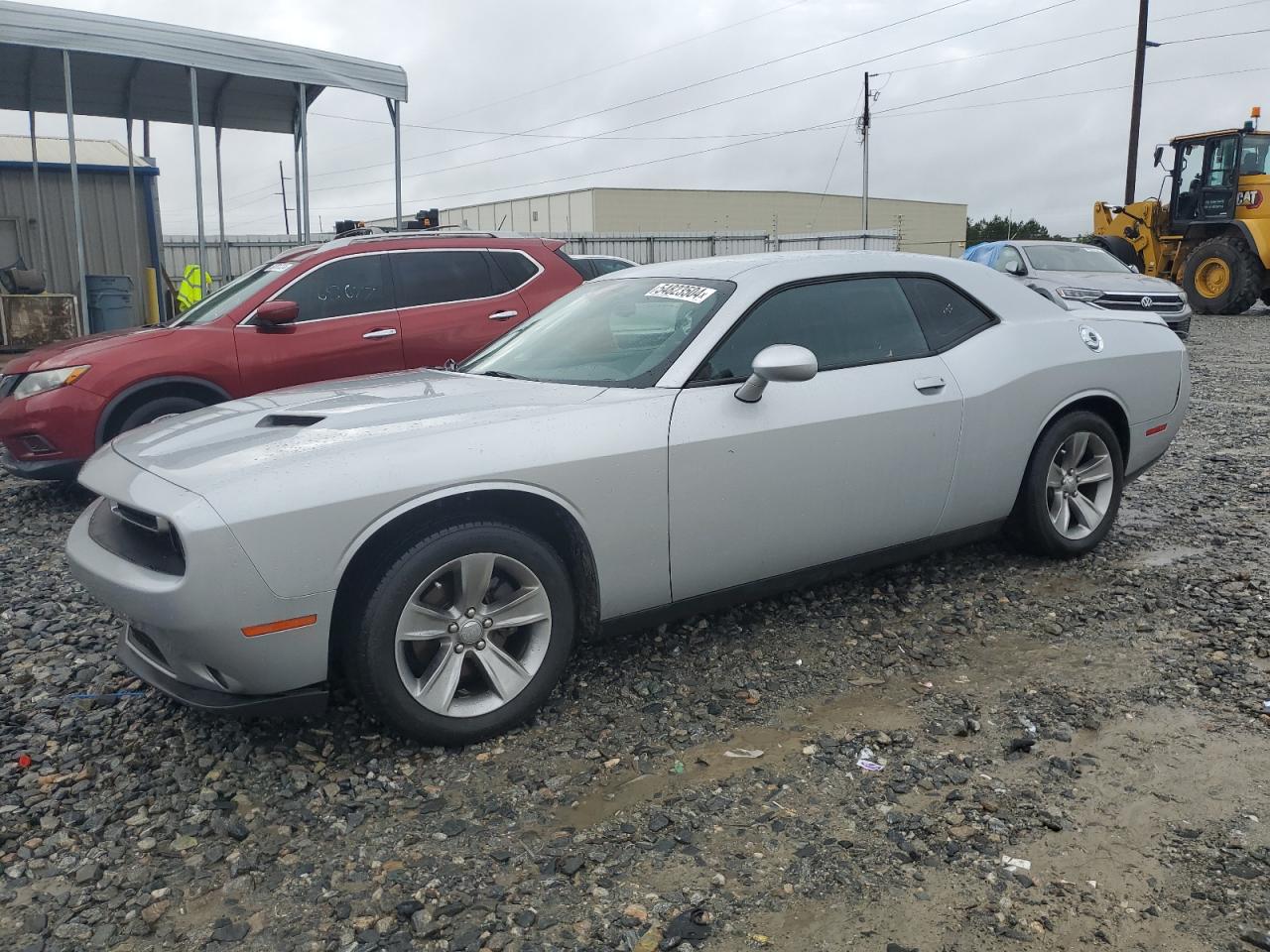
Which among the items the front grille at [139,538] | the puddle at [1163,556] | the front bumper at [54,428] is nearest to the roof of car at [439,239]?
the front bumper at [54,428]

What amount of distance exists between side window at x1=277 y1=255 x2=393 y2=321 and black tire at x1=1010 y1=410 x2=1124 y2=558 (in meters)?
4.36

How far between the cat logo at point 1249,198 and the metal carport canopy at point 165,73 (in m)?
17.0

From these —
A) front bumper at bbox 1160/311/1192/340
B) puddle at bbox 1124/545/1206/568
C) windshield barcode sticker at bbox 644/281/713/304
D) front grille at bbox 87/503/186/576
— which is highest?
windshield barcode sticker at bbox 644/281/713/304

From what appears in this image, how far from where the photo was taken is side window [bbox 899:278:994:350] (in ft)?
14.0

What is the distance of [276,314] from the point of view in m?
6.30

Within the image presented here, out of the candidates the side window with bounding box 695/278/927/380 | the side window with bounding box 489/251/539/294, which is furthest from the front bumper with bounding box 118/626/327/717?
the side window with bounding box 489/251/539/294

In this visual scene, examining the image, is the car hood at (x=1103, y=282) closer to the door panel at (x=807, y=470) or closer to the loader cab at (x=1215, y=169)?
the loader cab at (x=1215, y=169)

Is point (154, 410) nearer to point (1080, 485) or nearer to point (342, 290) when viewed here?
point (342, 290)

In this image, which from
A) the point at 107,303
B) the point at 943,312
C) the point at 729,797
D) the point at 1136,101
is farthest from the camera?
the point at 1136,101

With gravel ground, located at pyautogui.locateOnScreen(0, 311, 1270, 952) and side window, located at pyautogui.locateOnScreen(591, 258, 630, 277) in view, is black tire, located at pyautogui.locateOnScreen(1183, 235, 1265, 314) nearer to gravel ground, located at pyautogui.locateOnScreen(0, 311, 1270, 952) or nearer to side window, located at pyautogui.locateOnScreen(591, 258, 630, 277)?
side window, located at pyautogui.locateOnScreen(591, 258, 630, 277)

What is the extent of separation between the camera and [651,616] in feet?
11.4

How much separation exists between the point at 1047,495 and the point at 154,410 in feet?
16.9

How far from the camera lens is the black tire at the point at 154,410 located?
6.08 meters

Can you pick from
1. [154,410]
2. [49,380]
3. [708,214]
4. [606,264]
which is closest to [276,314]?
[154,410]
